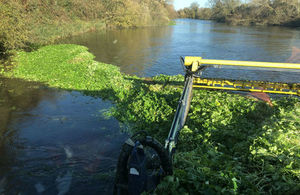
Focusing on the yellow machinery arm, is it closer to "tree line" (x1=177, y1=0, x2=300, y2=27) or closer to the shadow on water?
the shadow on water

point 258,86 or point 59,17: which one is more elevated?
point 59,17

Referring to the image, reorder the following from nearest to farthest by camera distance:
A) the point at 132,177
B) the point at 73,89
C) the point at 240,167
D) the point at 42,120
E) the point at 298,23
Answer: the point at 132,177 → the point at 240,167 → the point at 42,120 → the point at 73,89 → the point at 298,23

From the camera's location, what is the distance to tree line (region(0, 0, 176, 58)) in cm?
1808

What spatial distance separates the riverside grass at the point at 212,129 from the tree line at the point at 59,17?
4.81m

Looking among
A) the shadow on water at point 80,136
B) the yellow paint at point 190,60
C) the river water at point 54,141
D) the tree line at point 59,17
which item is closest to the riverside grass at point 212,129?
the shadow on water at point 80,136

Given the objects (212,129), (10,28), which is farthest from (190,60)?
(10,28)

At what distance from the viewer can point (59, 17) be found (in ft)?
109

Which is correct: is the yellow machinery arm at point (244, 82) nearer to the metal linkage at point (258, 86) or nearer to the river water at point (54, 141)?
the metal linkage at point (258, 86)

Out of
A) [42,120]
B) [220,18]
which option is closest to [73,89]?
[42,120]

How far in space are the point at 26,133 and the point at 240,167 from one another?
25.0 feet

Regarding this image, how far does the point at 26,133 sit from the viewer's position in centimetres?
805

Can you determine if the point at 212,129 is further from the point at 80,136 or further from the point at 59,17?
the point at 59,17

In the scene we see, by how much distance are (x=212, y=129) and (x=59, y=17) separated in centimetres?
3427

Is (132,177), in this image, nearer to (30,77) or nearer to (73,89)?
(73,89)
